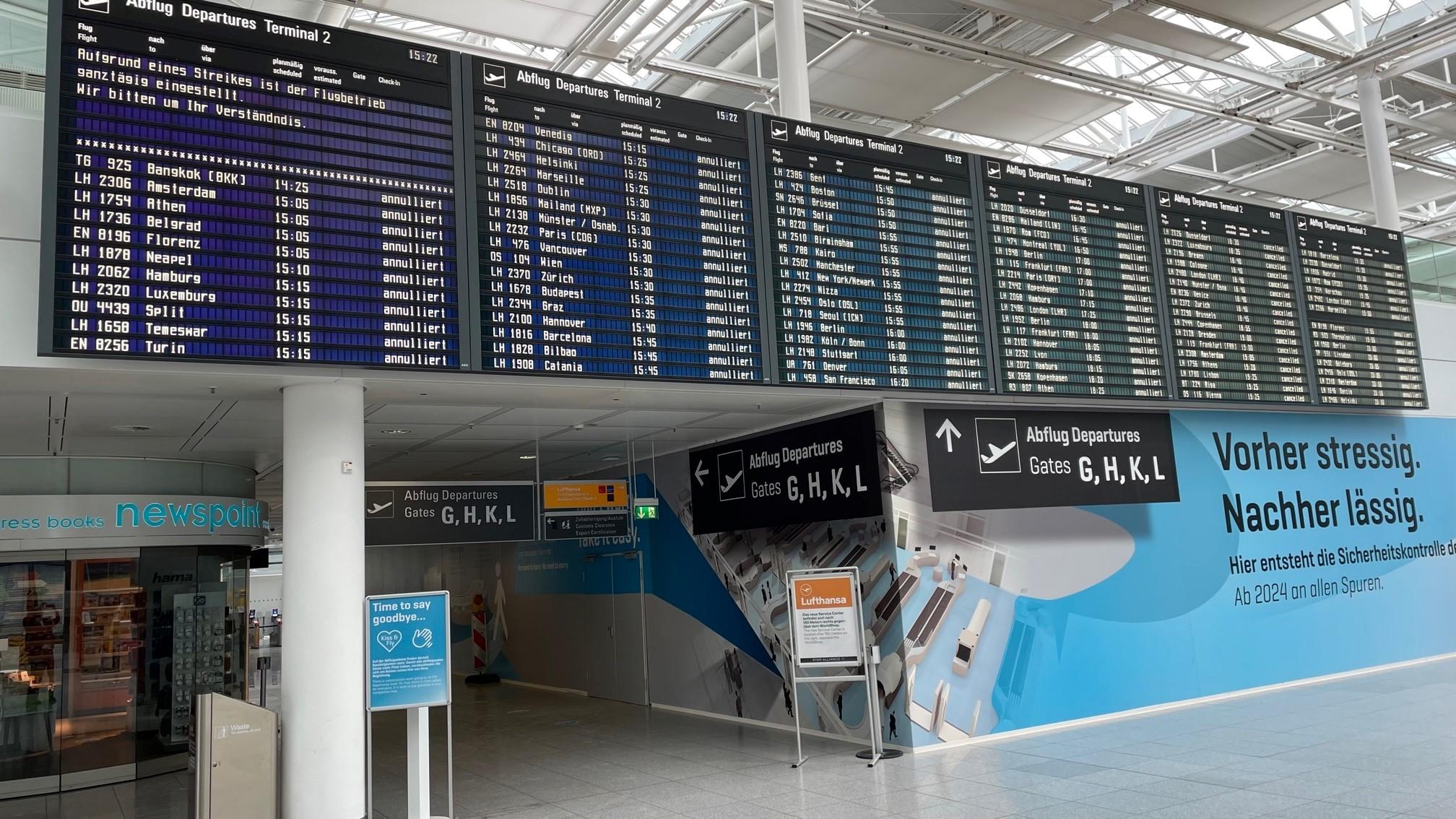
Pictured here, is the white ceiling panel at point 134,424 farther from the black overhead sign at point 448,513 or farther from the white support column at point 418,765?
the white support column at point 418,765

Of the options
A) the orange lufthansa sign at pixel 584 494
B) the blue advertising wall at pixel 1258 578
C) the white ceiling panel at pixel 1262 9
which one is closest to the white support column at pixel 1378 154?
the white ceiling panel at pixel 1262 9

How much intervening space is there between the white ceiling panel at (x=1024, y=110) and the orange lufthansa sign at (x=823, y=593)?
6.97 meters

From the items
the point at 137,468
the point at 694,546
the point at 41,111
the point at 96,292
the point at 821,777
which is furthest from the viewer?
the point at 694,546

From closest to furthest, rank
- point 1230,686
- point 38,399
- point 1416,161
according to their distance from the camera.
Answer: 1. point 38,399
2. point 1230,686
3. point 1416,161

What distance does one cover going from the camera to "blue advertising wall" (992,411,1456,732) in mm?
9055

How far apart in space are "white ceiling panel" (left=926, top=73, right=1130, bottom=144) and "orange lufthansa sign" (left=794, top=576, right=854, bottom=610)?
6.97 m

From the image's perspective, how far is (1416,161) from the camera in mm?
15078

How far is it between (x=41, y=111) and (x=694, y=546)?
753cm

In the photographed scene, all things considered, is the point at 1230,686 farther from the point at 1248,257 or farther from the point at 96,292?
the point at 96,292

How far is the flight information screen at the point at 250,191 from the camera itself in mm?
4996

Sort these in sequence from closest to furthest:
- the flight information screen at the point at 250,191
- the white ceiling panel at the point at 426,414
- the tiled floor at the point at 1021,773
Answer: the flight information screen at the point at 250,191, the tiled floor at the point at 1021,773, the white ceiling panel at the point at 426,414

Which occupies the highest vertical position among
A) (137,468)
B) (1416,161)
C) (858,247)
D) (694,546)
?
(1416,161)

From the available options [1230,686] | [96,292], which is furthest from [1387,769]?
[96,292]

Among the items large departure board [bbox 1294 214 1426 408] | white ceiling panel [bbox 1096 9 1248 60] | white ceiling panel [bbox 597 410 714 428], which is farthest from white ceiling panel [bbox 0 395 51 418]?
large departure board [bbox 1294 214 1426 408]
